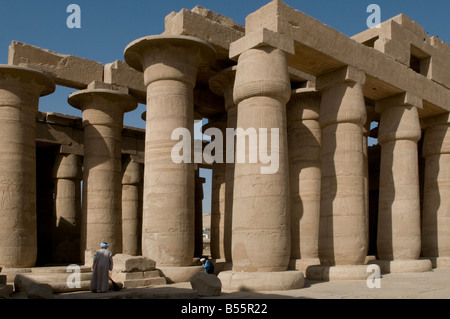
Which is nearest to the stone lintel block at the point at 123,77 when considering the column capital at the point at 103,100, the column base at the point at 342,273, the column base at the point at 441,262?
the column capital at the point at 103,100

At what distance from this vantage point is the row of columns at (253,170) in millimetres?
11078

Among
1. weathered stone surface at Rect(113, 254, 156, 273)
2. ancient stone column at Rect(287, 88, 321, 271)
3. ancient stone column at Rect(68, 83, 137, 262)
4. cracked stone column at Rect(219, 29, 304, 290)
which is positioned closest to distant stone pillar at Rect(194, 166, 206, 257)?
ancient stone column at Rect(68, 83, 137, 262)

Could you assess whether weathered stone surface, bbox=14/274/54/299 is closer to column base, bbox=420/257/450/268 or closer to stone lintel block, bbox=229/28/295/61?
stone lintel block, bbox=229/28/295/61

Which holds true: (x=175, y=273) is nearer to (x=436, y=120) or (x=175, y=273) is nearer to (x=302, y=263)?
(x=302, y=263)

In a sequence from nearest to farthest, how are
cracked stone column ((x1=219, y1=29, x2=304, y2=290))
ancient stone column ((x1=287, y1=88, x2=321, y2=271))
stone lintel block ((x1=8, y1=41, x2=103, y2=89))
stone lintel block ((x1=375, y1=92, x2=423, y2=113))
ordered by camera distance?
cracked stone column ((x1=219, y1=29, x2=304, y2=290)), stone lintel block ((x1=375, y1=92, x2=423, y2=113)), ancient stone column ((x1=287, y1=88, x2=321, y2=271)), stone lintel block ((x1=8, y1=41, x2=103, y2=89))

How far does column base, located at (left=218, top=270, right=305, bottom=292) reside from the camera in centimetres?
1023

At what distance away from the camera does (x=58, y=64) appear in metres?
16.6

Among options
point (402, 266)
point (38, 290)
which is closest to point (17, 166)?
point (38, 290)

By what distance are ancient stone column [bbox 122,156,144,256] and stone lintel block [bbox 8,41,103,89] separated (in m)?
6.50

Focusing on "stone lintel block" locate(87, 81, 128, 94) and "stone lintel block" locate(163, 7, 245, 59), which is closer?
"stone lintel block" locate(163, 7, 245, 59)

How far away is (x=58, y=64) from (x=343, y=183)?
9.80 meters

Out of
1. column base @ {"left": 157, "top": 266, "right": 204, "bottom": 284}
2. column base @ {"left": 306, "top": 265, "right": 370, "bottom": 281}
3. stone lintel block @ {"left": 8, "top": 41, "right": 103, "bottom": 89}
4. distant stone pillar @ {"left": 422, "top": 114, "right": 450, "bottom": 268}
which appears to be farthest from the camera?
distant stone pillar @ {"left": 422, "top": 114, "right": 450, "bottom": 268}

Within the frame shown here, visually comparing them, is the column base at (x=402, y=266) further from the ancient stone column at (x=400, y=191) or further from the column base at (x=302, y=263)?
the column base at (x=302, y=263)
